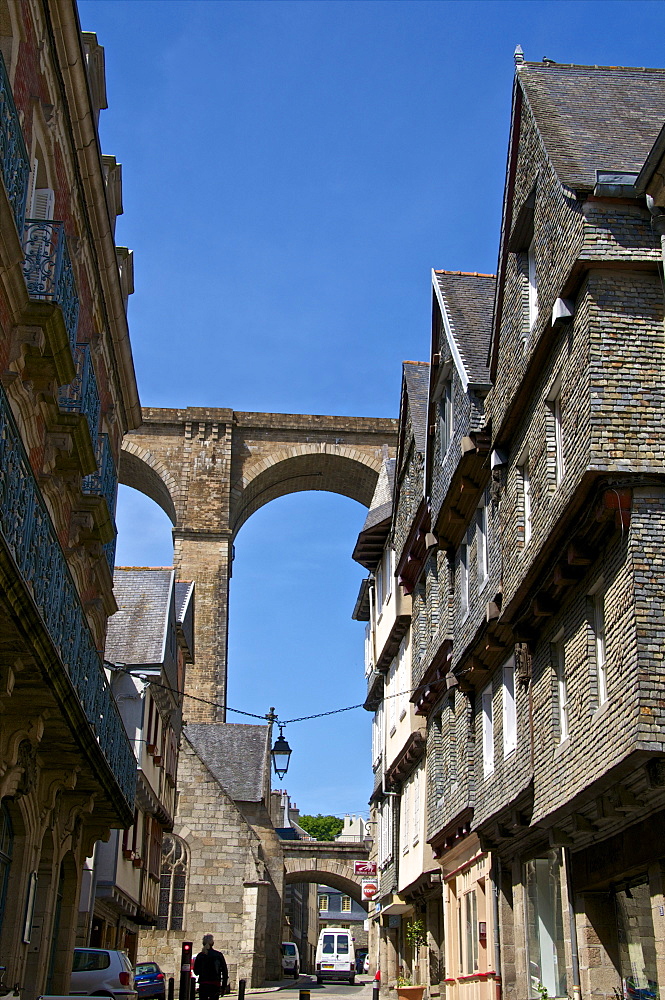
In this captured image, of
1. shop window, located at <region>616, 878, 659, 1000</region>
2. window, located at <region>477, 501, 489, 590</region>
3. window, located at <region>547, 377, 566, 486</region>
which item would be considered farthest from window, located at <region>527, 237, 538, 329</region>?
shop window, located at <region>616, 878, 659, 1000</region>

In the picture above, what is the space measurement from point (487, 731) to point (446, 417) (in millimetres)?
5229

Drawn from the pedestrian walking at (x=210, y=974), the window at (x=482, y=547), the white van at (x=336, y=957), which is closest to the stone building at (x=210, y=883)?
the pedestrian walking at (x=210, y=974)

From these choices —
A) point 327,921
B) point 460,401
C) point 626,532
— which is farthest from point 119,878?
point 327,921

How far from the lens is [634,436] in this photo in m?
10.7

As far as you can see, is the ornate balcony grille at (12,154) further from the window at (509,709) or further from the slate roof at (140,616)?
the slate roof at (140,616)

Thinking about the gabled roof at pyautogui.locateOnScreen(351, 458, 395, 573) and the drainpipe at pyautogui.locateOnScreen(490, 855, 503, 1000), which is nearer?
the drainpipe at pyautogui.locateOnScreen(490, 855, 503, 1000)

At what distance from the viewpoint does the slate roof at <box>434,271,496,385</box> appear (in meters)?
17.5

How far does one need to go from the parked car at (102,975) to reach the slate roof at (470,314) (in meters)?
9.24

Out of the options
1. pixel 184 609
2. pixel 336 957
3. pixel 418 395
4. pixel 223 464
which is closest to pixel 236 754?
pixel 184 609

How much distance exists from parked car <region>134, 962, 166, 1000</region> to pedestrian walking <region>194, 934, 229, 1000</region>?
27.1 feet

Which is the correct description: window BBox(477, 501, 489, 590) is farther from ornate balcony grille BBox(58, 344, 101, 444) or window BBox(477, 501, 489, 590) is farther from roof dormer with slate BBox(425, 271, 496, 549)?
ornate balcony grille BBox(58, 344, 101, 444)

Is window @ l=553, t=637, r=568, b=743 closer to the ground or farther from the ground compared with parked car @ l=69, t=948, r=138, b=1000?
farther from the ground

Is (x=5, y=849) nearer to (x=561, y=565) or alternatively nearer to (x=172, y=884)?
(x=561, y=565)

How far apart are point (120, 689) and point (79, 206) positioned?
11.5 m
